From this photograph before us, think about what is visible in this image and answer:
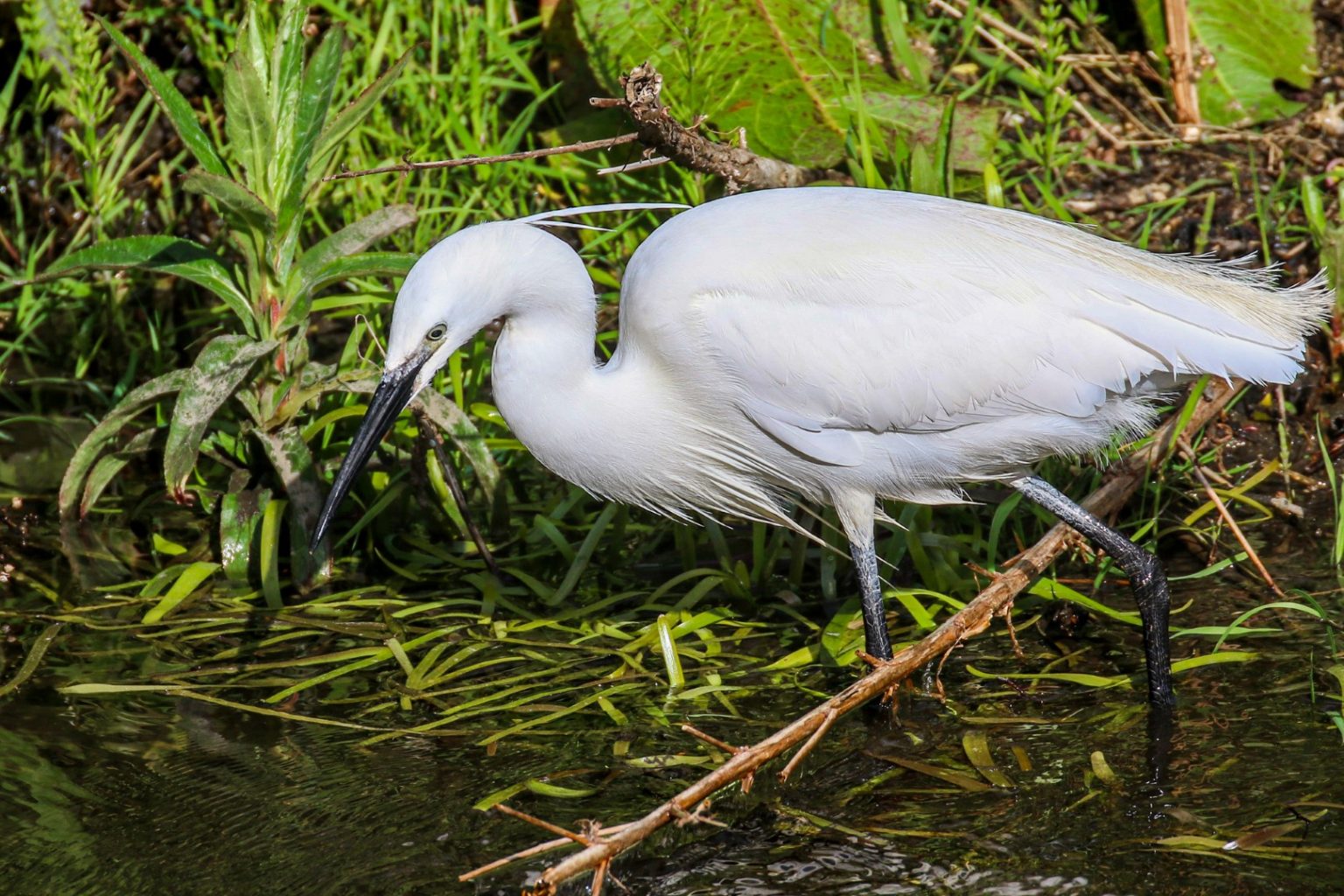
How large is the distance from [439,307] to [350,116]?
103cm

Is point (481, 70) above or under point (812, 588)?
above

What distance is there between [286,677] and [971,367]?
1.55 meters

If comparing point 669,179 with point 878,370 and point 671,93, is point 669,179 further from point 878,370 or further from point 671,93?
point 878,370

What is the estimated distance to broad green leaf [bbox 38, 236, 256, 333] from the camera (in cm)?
318

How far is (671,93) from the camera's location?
414 cm

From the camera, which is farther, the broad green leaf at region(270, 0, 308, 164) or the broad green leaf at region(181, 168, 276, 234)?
the broad green leaf at region(270, 0, 308, 164)

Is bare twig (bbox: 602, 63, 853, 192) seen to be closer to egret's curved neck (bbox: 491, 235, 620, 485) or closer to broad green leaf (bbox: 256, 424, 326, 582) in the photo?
egret's curved neck (bbox: 491, 235, 620, 485)

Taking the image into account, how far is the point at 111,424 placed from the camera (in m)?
3.25

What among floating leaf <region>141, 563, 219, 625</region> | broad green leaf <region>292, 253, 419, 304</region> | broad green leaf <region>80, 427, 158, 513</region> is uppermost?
broad green leaf <region>292, 253, 419, 304</region>

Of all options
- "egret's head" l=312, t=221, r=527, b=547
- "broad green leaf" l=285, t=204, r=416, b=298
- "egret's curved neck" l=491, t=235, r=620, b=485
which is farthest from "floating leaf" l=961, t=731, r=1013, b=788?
"broad green leaf" l=285, t=204, r=416, b=298

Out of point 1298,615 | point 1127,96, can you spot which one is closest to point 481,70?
point 1127,96

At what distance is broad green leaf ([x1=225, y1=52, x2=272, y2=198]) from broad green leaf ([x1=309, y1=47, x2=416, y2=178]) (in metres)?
0.11

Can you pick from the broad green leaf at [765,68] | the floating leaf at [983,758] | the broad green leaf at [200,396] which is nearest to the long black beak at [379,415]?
the broad green leaf at [200,396]

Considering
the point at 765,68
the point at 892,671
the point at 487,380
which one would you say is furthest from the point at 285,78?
the point at 892,671
